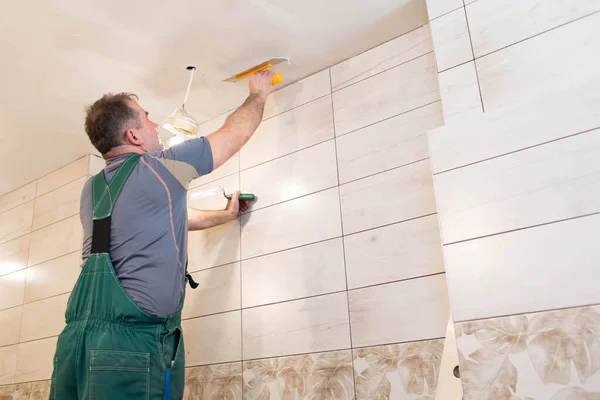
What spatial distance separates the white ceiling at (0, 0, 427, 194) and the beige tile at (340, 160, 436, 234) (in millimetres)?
613

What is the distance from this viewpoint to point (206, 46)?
224 cm

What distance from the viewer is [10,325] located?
10.5 ft

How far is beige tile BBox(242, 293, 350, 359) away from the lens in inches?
79.7

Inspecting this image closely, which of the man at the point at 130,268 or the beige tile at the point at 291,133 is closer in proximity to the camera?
the man at the point at 130,268

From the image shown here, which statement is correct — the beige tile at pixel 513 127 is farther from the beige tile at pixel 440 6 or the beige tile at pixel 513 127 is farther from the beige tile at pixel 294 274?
the beige tile at pixel 294 274

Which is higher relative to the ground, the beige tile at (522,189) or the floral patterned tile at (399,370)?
the beige tile at (522,189)

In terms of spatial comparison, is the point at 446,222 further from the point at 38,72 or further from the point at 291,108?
the point at 38,72

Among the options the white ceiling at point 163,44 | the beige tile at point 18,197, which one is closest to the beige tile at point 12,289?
the beige tile at point 18,197

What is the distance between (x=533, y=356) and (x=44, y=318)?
8.61 ft

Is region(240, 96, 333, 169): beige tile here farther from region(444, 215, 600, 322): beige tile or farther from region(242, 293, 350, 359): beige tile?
region(444, 215, 600, 322): beige tile

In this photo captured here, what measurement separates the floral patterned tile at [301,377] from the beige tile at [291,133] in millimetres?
909

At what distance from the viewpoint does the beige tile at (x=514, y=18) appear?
1643 mm

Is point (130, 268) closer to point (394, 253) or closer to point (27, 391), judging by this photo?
point (394, 253)

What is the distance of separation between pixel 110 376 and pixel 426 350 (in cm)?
100
